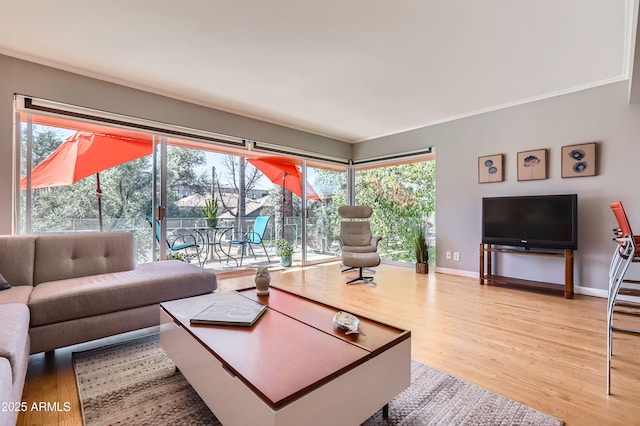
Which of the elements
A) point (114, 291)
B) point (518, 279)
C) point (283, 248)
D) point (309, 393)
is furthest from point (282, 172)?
point (309, 393)

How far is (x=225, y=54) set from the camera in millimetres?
2684

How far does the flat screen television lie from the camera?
3287mm

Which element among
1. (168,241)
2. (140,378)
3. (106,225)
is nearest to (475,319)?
(140,378)

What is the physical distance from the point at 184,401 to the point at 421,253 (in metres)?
3.94

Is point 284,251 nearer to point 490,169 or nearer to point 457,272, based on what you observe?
point 457,272

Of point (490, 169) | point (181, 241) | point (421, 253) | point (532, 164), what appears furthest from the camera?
point (421, 253)

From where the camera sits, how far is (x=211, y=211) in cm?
417

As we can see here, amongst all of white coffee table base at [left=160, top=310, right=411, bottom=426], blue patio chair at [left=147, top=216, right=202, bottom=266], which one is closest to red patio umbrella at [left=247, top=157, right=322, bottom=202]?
blue patio chair at [left=147, top=216, right=202, bottom=266]

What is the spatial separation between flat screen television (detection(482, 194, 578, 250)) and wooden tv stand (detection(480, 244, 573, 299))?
0.09 meters

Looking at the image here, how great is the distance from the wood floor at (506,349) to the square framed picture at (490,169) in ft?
4.91

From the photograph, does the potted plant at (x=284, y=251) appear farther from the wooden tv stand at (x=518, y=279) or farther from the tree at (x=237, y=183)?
the wooden tv stand at (x=518, y=279)

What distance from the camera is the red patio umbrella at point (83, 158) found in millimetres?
2941

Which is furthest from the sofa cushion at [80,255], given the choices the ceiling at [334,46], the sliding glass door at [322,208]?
the sliding glass door at [322,208]

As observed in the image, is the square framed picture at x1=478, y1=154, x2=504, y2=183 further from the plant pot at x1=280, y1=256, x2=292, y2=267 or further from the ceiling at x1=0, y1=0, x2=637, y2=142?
the plant pot at x1=280, y1=256, x2=292, y2=267
